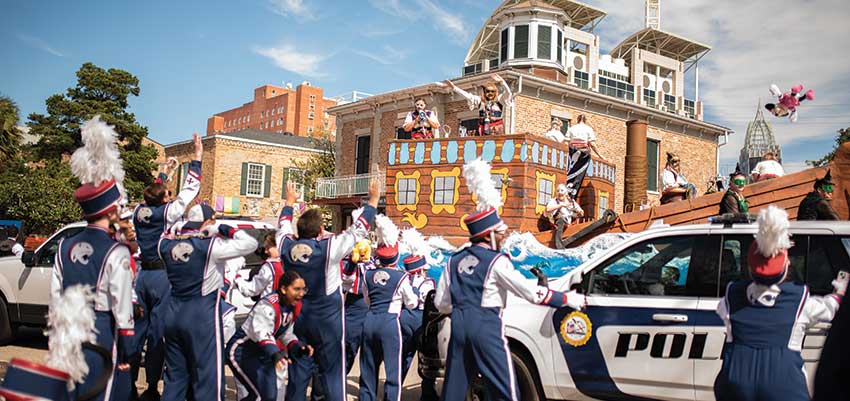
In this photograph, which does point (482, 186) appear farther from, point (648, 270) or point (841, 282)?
point (841, 282)

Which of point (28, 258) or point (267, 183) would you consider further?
point (267, 183)

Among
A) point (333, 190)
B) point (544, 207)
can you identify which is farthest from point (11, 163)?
point (544, 207)

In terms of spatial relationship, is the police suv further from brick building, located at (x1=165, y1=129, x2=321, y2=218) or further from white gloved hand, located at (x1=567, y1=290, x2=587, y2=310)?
brick building, located at (x1=165, y1=129, x2=321, y2=218)

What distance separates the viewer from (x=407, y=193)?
14.4 m

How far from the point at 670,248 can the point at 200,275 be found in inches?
146

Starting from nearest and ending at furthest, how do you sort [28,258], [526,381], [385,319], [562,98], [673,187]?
[526,381] → [385,319] → [28,258] → [673,187] → [562,98]

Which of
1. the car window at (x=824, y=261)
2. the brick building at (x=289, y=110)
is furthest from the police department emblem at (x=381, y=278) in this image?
the brick building at (x=289, y=110)

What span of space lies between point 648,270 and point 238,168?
29556mm

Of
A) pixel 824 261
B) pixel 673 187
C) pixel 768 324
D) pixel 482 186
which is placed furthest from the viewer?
pixel 673 187

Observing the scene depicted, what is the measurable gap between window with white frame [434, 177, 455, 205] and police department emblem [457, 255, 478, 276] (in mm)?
9062

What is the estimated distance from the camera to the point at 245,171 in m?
32.3

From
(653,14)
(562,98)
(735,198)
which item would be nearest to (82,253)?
(735,198)

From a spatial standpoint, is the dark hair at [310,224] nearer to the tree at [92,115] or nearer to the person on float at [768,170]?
the person on float at [768,170]

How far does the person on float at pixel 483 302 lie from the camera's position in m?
4.34
